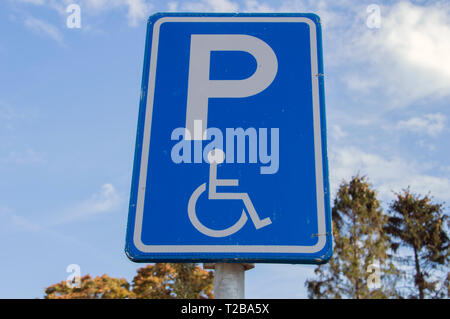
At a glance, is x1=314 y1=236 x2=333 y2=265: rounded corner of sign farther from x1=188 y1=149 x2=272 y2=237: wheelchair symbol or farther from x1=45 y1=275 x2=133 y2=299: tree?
x1=45 y1=275 x2=133 y2=299: tree

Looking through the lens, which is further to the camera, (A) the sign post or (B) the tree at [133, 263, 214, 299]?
(B) the tree at [133, 263, 214, 299]

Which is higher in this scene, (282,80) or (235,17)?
(235,17)

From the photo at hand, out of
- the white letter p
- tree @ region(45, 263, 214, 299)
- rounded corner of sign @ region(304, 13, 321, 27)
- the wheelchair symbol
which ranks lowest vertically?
the wheelchair symbol

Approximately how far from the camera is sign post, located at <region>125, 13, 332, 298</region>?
145 centimetres

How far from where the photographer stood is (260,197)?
1.50 metres

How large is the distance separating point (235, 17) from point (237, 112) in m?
0.51

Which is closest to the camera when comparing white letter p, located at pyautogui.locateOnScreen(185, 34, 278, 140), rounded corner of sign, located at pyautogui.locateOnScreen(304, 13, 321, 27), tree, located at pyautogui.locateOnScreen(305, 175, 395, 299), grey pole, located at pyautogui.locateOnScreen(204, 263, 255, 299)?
grey pole, located at pyautogui.locateOnScreen(204, 263, 255, 299)

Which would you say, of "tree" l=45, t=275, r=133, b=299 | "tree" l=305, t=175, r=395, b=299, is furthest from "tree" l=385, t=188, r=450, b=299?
"tree" l=45, t=275, r=133, b=299

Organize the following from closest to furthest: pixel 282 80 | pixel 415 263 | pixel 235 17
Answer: pixel 282 80 < pixel 235 17 < pixel 415 263

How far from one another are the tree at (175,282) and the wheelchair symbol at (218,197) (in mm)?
18456

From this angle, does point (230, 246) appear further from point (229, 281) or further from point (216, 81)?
point (216, 81)

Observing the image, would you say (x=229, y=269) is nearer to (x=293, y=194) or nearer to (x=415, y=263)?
(x=293, y=194)

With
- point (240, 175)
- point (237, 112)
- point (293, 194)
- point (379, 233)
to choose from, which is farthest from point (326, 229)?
point (379, 233)
